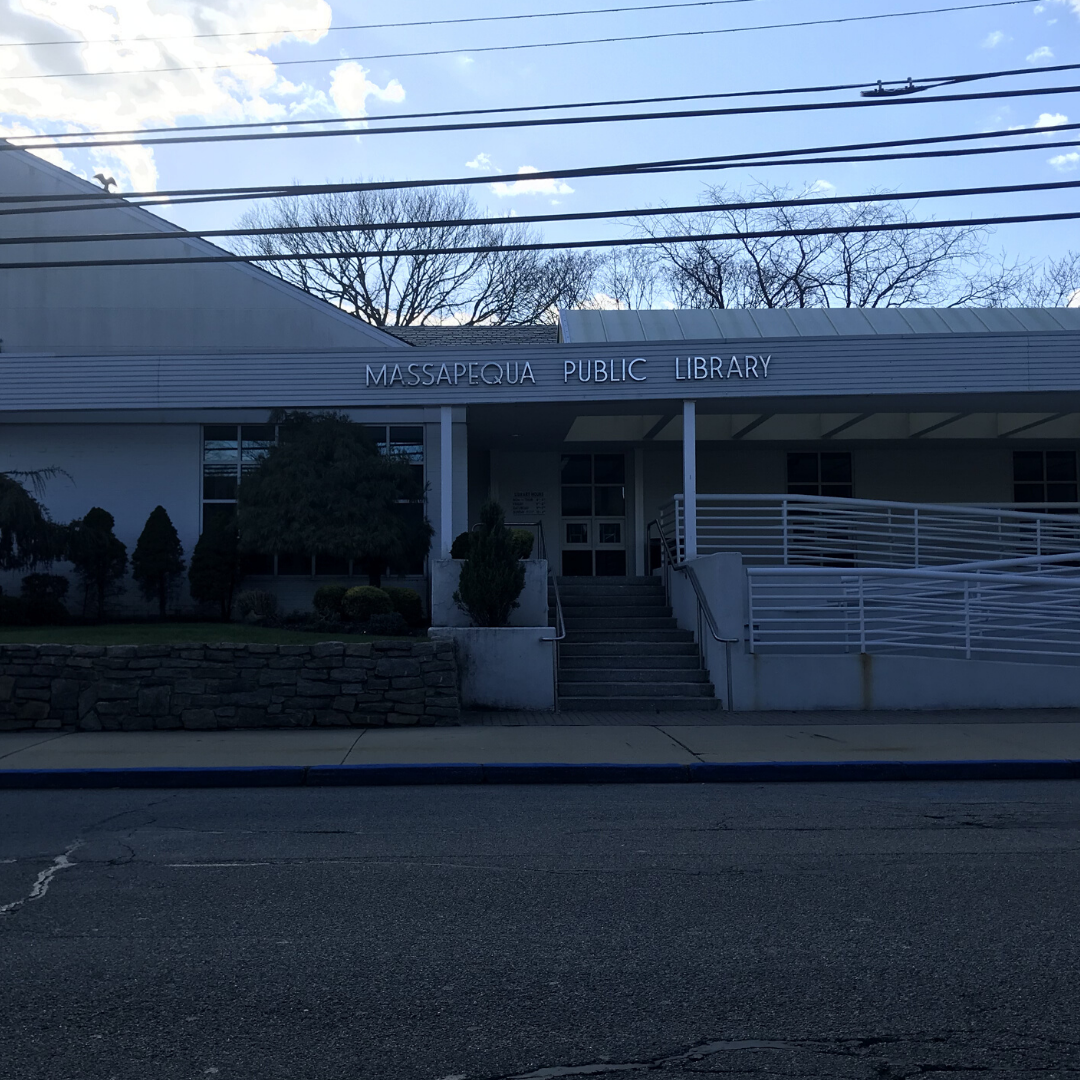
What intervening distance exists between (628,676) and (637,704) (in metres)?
0.74

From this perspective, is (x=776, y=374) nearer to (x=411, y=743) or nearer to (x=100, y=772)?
(x=411, y=743)

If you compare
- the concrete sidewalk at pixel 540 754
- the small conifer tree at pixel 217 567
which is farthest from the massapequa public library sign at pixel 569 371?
the concrete sidewalk at pixel 540 754

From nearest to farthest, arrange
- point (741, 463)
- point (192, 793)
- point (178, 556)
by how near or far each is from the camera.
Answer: point (192, 793)
point (178, 556)
point (741, 463)

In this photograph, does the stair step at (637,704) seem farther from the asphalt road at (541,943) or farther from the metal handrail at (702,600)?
the asphalt road at (541,943)

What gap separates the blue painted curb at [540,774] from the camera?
33.1 feet

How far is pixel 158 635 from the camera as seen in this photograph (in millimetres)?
15375

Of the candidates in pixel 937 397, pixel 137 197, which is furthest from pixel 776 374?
pixel 137 197

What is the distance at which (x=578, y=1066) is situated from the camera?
3.82 metres

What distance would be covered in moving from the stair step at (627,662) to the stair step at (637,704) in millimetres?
870

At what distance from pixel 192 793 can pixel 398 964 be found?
5493 millimetres

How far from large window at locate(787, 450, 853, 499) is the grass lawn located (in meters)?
10.8

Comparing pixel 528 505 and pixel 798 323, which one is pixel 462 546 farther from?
pixel 798 323

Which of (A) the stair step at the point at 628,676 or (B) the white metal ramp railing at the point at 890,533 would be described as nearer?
(A) the stair step at the point at 628,676

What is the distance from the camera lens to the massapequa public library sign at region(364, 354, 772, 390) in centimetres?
1722
